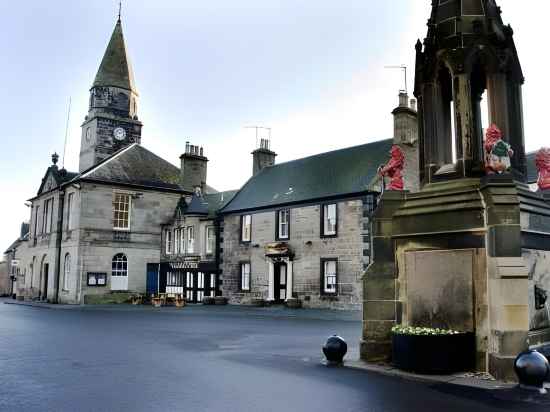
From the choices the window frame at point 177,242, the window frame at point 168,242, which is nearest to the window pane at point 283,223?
the window frame at point 177,242

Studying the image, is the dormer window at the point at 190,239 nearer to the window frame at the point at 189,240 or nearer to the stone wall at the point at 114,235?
the window frame at the point at 189,240

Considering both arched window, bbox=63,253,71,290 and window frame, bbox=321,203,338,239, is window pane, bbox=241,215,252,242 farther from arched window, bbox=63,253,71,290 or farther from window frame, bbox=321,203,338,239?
arched window, bbox=63,253,71,290

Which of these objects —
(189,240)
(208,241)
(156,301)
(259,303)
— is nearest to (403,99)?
(259,303)

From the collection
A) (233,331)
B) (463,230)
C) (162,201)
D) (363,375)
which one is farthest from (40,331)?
(162,201)

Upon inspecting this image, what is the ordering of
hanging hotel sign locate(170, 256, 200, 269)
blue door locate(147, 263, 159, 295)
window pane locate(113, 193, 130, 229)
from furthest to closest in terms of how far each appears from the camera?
blue door locate(147, 263, 159, 295), window pane locate(113, 193, 130, 229), hanging hotel sign locate(170, 256, 200, 269)

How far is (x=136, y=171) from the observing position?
41938mm

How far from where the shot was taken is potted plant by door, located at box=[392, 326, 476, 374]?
8664 millimetres

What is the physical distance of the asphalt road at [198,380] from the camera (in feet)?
22.7

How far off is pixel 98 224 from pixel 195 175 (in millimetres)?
8949

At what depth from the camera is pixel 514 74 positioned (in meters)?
10.3

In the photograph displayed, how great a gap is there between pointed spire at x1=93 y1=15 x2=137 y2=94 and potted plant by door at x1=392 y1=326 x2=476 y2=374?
148ft

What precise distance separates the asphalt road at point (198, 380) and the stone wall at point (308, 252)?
12.7 m

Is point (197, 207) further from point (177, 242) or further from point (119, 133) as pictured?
point (119, 133)

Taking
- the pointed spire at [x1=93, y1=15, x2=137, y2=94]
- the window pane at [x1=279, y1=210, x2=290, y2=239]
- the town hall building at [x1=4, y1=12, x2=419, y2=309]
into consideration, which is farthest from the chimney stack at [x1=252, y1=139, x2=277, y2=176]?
the pointed spire at [x1=93, y1=15, x2=137, y2=94]
